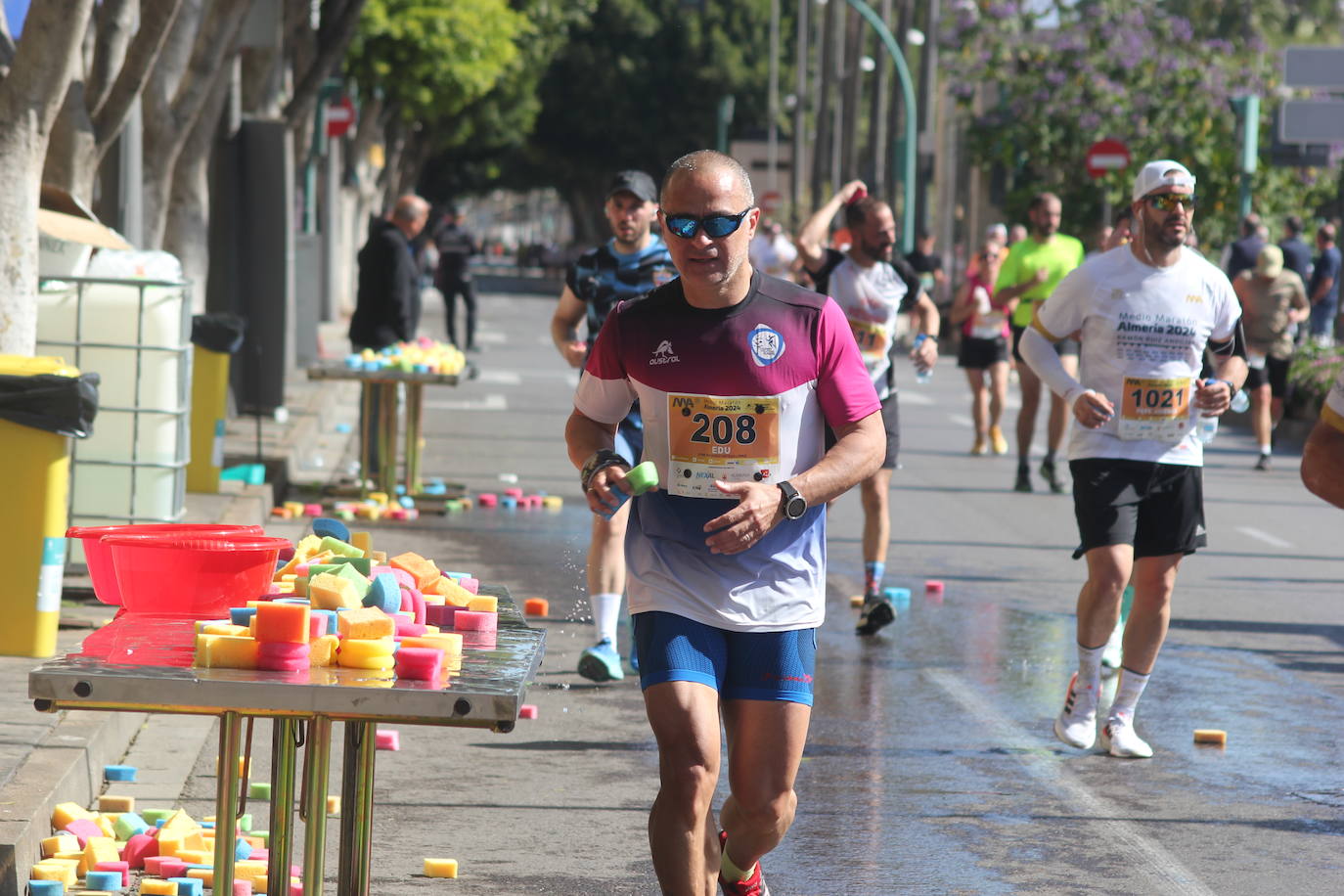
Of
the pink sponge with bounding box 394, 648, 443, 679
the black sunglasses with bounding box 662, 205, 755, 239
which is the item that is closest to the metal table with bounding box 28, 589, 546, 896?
the pink sponge with bounding box 394, 648, 443, 679

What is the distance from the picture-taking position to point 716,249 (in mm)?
4531

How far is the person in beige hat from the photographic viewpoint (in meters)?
17.9

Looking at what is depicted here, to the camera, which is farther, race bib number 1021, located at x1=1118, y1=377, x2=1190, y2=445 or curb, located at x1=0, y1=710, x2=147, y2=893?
race bib number 1021, located at x1=1118, y1=377, x2=1190, y2=445

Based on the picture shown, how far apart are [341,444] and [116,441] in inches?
333

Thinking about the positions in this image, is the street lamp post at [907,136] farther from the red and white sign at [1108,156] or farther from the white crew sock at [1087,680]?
the white crew sock at [1087,680]

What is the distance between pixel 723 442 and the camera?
15.1ft

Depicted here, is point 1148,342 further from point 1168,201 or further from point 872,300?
point 872,300

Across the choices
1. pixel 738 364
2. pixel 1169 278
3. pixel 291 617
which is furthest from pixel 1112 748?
pixel 291 617

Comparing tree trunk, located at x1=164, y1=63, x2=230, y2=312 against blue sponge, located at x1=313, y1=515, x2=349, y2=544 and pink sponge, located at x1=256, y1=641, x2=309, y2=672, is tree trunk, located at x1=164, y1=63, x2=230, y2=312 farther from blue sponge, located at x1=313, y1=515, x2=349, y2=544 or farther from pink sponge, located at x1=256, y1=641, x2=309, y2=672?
pink sponge, located at x1=256, y1=641, x2=309, y2=672

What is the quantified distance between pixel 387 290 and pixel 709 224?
10.2 metres

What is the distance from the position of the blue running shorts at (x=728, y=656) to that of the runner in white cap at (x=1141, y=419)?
2719mm

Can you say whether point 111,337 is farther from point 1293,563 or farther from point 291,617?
point 1293,563

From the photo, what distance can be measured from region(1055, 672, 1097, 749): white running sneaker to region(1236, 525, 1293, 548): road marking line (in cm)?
651

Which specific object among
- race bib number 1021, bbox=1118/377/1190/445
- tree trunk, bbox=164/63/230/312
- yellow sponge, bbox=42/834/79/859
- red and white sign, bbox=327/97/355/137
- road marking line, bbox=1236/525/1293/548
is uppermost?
red and white sign, bbox=327/97/355/137
